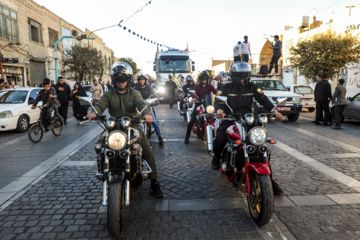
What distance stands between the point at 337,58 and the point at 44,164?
54.0 ft

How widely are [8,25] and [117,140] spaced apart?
2343 cm

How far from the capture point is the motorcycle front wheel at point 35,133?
307 inches

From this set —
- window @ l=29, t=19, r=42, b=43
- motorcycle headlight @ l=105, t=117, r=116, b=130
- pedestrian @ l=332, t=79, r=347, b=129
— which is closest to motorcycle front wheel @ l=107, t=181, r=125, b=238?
motorcycle headlight @ l=105, t=117, r=116, b=130

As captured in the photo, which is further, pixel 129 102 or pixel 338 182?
pixel 338 182

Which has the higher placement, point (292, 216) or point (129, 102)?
point (129, 102)

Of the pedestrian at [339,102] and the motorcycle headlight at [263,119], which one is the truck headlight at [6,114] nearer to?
the motorcycle headlight at [263,119]

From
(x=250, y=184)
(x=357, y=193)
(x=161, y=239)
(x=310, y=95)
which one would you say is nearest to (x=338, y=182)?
(x=357, y=193)

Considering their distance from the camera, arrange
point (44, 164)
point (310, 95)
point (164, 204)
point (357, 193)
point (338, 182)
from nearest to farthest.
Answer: point (164, 204) < point (357, 193) < point (338, 182) < point (44, 164) < point (310, 95)

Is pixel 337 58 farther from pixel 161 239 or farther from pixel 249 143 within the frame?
pixel 161 239

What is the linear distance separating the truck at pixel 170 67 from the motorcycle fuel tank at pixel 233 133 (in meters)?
16.6

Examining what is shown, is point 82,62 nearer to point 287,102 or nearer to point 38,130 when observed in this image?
point 38,130

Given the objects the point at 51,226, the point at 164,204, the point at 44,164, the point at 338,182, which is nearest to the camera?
the point at 51,226

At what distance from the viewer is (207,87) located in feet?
25.1

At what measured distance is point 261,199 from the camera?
121 inches
